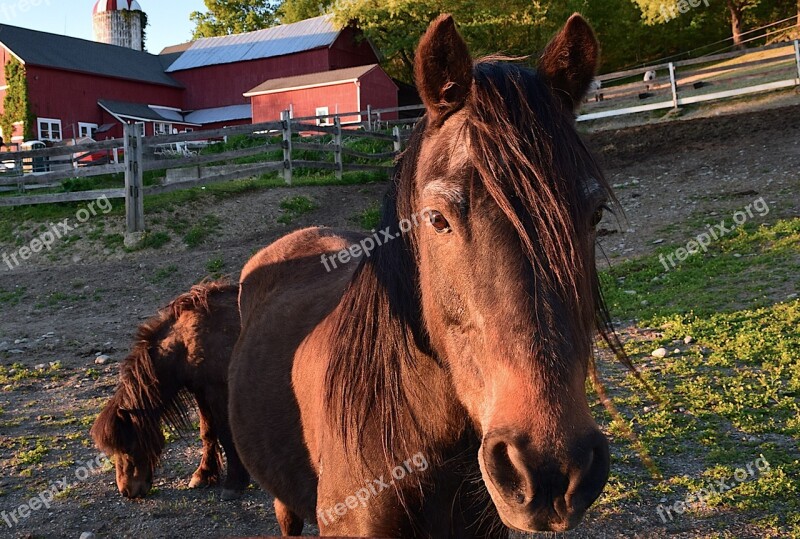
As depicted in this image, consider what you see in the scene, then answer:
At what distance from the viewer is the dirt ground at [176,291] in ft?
13.7

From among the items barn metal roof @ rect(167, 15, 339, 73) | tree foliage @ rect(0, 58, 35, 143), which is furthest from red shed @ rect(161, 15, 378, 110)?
tree foliage @ rect(0, 58, 35, 143)

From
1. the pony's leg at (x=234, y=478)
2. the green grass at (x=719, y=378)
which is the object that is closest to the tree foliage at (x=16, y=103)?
the green grass at (x=719, y=378)

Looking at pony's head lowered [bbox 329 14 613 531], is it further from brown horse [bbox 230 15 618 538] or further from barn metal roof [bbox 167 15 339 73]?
barn metal roof [bbox 167 15 339 73]

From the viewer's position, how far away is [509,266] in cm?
164

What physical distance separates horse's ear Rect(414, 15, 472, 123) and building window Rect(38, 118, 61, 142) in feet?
108

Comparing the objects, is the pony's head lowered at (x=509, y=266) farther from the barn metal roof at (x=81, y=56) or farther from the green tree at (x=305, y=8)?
the green tree at (x=305, y=8)

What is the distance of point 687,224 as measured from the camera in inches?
370

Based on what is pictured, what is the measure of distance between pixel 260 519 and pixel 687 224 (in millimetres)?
7710

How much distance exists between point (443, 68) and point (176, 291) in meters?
7.99

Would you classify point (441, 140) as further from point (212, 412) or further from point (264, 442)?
point (212, 412)

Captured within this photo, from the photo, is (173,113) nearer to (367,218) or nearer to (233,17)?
(233,17)

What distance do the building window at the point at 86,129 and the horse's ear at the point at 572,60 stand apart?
3406 centimetres

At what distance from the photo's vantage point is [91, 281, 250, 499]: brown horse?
4445 mm

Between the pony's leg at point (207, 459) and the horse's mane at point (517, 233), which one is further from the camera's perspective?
the pony's leg at point (207, 459)
